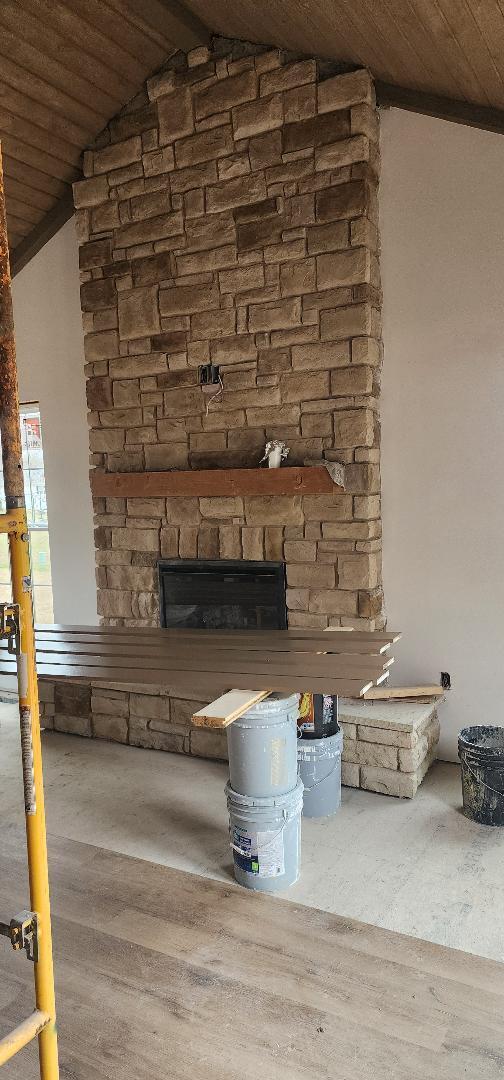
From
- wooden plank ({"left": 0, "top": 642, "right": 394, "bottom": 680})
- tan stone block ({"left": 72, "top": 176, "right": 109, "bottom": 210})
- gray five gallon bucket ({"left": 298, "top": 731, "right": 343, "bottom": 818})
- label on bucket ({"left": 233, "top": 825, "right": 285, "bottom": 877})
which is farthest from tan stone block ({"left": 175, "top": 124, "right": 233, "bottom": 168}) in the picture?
label on bucket ({"left": 233, "top": 825, "right": 285, "bottom": 877})

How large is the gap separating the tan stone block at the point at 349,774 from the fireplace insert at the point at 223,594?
89cm

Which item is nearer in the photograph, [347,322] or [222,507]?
[347,322]

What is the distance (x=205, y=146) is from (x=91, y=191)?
944mm

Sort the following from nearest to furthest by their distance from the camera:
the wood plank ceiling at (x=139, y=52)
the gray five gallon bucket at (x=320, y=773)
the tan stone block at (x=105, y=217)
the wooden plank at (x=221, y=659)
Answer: the wooden plank at (x=221, y=659) → the wood plank ceiling at (x=139, y=52) → the gray five gallon bucket at (x=320, y=773) → the tan stone block at (x=105, y=217)

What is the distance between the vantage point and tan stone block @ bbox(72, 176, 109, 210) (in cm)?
473

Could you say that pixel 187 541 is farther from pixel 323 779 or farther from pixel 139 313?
pixel 323 779

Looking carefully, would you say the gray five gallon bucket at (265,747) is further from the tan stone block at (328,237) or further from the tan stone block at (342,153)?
the tan stone block at (342,153)

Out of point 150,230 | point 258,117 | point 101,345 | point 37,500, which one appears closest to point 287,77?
point 258,117

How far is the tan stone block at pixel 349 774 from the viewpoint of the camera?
381 centimetres

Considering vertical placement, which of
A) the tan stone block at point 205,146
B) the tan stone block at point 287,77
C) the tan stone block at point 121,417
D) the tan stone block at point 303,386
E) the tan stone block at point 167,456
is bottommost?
the tan stone block at point 167,456

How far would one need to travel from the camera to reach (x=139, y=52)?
4.26 m

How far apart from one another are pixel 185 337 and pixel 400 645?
2.33 metres

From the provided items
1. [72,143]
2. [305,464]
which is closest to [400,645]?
[305,464]

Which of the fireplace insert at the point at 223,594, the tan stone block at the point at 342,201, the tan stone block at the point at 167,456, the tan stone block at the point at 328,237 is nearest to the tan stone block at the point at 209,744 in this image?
the fireplace insert at the point at 223,594
